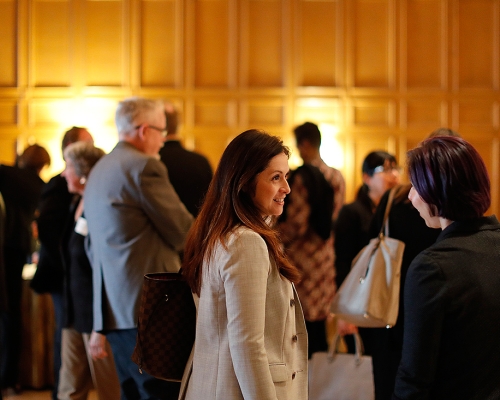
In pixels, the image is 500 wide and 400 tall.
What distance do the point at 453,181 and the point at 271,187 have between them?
48 centimetres

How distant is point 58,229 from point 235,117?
3.42 meters

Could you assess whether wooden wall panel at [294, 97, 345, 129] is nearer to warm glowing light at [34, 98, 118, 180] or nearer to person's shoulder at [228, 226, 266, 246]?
warm glowing light at [34, 98, 118, 180]

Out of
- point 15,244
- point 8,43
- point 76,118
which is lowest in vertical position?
point 15,244

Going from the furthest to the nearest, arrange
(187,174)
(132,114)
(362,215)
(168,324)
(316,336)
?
(316,336) < (362,215) < (187,174) < (132,114) < (168,324)

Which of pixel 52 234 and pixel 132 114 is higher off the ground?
pixel 132 114

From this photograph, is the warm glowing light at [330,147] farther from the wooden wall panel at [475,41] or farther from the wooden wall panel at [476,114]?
the wooden wall panel at [475,41]

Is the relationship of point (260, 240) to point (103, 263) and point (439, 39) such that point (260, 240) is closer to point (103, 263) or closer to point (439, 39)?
point (103, 263)

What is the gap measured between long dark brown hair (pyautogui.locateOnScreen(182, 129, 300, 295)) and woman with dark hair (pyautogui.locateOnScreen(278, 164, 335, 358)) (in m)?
2.25

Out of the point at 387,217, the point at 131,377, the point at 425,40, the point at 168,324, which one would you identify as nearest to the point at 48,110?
the point at 425,40

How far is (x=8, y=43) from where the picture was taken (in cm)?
706

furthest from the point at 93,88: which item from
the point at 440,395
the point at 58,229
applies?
the point at 440,395

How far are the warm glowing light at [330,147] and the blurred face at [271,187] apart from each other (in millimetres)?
5109

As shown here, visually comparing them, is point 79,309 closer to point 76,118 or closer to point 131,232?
point 131,232

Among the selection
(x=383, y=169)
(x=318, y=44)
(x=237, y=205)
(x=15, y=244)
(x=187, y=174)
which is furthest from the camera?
(x=318, y=44)
